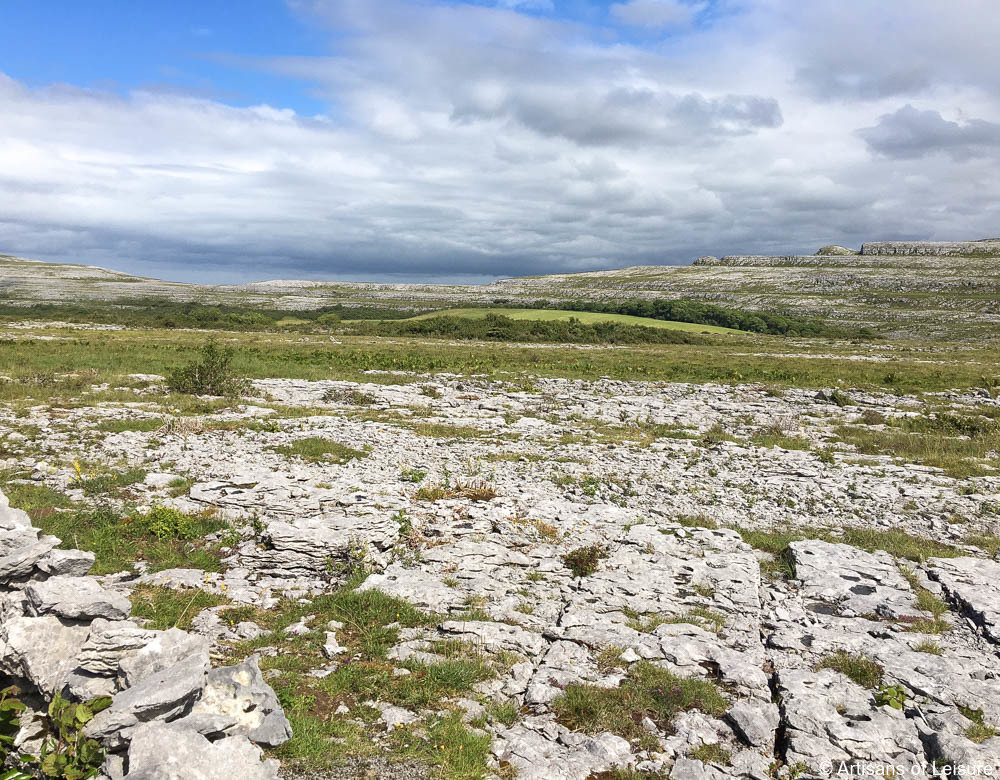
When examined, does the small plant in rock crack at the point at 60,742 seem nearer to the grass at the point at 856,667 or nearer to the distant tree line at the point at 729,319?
the grass at the point at 856,667

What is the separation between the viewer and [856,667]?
743cm

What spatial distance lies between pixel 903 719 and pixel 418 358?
3797 centimetres

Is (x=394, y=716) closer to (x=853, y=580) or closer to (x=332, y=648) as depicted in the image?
(x=332, y=648)

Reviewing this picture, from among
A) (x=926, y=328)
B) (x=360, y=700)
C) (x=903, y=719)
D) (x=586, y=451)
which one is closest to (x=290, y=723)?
(x=360, y=700)

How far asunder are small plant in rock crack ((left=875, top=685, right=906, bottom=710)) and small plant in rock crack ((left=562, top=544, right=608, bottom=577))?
4395 mm

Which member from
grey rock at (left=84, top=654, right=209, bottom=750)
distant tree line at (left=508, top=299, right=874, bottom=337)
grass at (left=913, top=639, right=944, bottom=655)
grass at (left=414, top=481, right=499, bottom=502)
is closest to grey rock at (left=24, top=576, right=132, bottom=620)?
grey rock at (left=84, top=654, right=209, bottom=750)

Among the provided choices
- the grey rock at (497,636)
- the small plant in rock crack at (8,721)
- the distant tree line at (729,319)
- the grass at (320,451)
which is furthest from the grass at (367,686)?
the distant tree line at (729,319)

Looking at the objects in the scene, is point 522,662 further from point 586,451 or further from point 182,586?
point 586,451

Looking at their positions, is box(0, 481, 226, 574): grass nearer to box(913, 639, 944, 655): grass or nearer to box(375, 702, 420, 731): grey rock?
box(375, 702, 420, 731): grey rock

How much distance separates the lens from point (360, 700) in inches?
266

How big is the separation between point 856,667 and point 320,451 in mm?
13895

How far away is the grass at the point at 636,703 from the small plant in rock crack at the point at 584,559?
2916 millimetres

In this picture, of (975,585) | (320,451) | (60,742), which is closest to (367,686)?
(60,742)

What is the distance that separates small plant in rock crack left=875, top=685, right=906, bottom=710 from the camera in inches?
266
